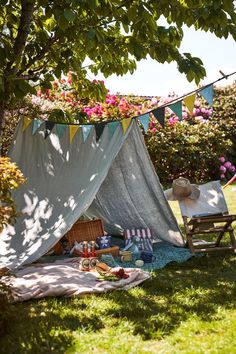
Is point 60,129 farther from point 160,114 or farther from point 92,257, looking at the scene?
point 92,257

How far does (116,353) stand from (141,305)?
97 centimetres

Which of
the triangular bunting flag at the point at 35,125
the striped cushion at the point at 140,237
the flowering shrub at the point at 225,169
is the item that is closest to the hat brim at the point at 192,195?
the striped cushion at the point at 140,237

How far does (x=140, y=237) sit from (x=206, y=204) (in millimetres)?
1018

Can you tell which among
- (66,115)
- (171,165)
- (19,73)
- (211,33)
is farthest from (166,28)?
(171,165)

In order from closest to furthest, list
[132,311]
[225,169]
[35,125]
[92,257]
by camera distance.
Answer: [132,311], [92,257], [35,125], [225,169]

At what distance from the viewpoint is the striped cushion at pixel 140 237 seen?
19.8 ft

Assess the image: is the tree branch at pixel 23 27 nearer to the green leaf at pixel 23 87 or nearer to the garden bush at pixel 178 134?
the green leaf at pixel 23 87

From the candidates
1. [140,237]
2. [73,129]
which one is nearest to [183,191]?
[140,237]

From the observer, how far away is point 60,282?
4.37 m

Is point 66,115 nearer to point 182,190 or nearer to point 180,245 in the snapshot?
point 182,190

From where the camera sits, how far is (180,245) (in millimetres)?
6238

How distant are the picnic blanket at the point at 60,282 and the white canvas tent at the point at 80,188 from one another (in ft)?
1.44

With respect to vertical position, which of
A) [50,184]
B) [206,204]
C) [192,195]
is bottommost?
[206,204]

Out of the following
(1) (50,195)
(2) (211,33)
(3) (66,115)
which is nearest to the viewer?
(2) (211,33)
